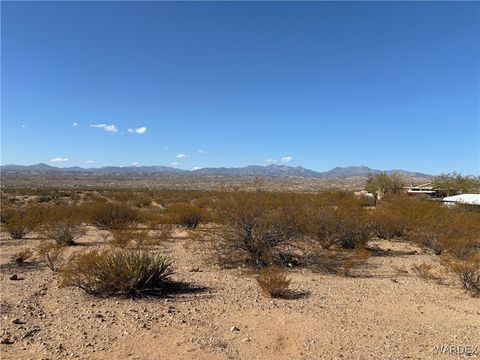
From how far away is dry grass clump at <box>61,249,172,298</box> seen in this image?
9438 millimetres

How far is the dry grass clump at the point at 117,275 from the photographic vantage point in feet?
31.0

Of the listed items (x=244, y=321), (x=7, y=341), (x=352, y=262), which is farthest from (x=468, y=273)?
(x=7, y=341)

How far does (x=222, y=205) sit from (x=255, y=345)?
7.36 m

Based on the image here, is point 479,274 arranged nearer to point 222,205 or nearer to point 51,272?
point 222,205

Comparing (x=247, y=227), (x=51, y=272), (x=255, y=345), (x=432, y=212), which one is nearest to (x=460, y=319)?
(x=255, y=345)

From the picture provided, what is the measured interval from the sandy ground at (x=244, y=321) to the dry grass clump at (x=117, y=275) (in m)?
0.32

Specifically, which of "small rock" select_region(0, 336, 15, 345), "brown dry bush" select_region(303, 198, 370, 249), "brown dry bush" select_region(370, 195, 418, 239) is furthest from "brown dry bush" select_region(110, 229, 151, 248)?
"brown dry bush" select_region(370, 195, 418, 239)

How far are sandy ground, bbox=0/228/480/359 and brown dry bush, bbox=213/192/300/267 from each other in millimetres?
1920

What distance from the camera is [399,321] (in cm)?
802

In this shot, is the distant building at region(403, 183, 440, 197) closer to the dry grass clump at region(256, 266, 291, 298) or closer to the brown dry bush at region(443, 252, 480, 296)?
the brown dry bush at region(443, 252, 480, 296)

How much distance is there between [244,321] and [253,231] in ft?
19.7

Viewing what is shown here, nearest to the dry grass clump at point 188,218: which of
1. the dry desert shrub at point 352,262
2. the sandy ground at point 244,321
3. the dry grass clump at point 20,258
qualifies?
the dry grass clump at point 20,258

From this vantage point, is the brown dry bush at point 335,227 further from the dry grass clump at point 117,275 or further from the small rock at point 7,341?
the small rock at point 7,341

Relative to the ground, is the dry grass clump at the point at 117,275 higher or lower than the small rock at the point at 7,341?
higher
